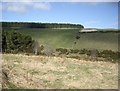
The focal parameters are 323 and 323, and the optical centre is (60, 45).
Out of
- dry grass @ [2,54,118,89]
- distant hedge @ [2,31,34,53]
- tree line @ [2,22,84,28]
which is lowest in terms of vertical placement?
dry grass @ [2,54,118,89]

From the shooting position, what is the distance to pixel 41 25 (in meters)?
94.6

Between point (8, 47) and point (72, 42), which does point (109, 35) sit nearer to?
point (72, 42)

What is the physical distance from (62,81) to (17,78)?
3.63 metres

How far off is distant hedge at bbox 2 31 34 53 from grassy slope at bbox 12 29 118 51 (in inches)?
491

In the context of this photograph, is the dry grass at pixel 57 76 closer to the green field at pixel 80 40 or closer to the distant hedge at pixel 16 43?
the distant hedge at pixel 16 43

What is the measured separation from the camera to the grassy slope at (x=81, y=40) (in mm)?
62875

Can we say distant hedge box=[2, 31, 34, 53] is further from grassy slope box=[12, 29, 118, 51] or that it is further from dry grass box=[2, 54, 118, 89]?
dry grass box=[2, 54, 118, 89]

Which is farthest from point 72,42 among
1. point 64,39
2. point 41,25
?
point 41,25

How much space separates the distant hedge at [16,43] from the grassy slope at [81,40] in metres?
12.5

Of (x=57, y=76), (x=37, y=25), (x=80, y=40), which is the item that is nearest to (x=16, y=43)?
(x=80, y=40)

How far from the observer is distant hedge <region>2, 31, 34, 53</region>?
1850 inches

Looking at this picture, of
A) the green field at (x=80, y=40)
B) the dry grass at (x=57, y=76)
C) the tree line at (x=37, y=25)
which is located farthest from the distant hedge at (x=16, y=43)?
the tree line at (x=37, y=25)

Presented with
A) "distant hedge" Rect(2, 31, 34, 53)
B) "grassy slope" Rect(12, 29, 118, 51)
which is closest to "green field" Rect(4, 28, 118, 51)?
"grassy slope" Rect(12, 29, 118, 51)

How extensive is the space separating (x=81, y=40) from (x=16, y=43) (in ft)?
69.2
